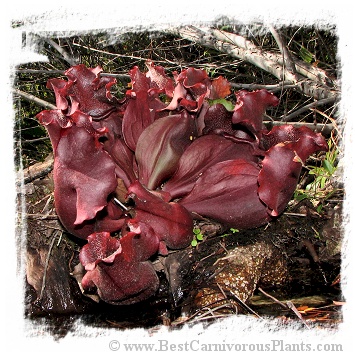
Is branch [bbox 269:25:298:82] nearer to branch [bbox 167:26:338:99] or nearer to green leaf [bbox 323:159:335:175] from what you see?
branch [bbox 167:26:338:99]

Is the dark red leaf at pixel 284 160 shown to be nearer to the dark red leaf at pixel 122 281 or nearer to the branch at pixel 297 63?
the dark red leaf at pixel 122 281

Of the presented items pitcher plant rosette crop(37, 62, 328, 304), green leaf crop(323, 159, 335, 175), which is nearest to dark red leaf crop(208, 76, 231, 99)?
pitcher plant rosette crop(37, 62, 328, 304)

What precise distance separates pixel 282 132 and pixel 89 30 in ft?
4.22

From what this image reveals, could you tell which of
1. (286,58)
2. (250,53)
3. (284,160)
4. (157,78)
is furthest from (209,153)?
(250,53)

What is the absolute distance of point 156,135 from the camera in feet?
5.62

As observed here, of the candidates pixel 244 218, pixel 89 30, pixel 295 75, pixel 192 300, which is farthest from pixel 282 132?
pixel 89 30

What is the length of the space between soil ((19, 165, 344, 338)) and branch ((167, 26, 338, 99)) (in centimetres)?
81

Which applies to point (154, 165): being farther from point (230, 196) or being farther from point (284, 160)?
point (284, 160)

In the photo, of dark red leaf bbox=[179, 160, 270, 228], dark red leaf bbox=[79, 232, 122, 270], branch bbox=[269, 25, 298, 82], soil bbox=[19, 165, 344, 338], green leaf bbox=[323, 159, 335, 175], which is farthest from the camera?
branch bbox=[269, 25, 298, 82]

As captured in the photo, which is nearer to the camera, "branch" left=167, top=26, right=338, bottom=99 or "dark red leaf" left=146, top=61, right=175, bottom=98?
"dark red leaf" left=146, top=61, right=175, bottom=98

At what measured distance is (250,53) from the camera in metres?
2.71

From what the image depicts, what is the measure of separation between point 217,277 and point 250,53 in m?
1.54

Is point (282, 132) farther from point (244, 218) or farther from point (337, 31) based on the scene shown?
point (337, 31)

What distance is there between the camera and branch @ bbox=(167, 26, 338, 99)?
7.97 feet
